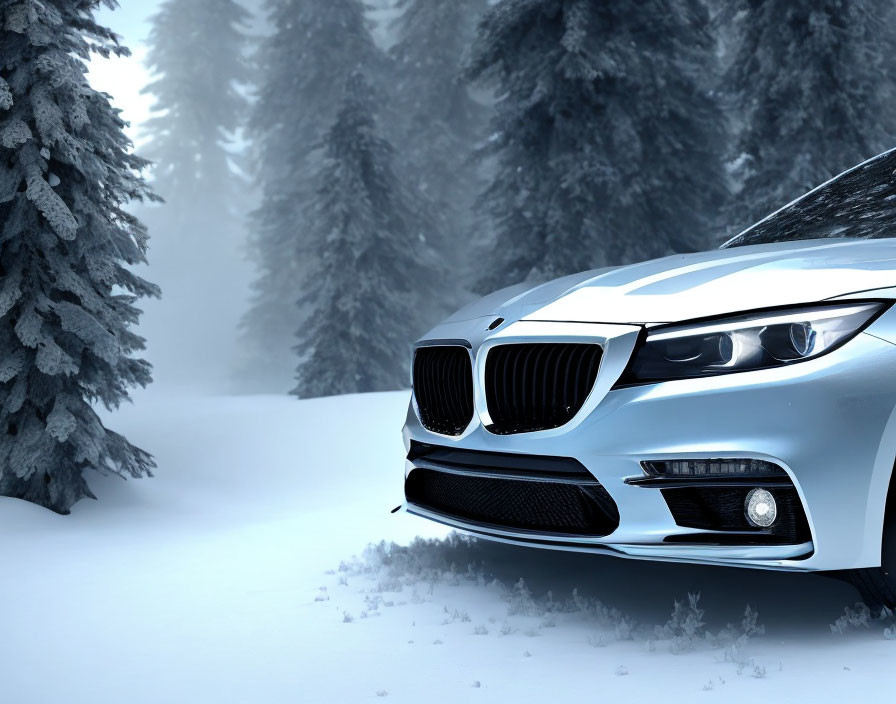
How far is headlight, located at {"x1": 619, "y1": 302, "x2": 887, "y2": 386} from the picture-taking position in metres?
2.75

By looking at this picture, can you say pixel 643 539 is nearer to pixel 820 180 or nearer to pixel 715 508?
pixel 715 508

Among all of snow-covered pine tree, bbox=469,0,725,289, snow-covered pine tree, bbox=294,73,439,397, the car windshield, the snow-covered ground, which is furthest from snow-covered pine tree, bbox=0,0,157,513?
snow-covered pine tree, bbox=294,73,439,397

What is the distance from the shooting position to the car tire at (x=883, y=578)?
2.73 metres

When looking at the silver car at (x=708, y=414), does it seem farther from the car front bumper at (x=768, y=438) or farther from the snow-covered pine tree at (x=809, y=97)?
the snow-covered pine tree at (x=809, y=97)

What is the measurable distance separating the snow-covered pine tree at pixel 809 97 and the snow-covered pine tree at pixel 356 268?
9.80m

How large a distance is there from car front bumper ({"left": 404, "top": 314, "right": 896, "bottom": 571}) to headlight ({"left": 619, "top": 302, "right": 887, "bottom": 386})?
4 centimetres

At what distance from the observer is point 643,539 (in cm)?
291

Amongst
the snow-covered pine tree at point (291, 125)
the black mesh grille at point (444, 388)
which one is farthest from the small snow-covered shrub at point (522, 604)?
the snow-covered pine tree at point (291, 125)

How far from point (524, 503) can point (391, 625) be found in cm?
74

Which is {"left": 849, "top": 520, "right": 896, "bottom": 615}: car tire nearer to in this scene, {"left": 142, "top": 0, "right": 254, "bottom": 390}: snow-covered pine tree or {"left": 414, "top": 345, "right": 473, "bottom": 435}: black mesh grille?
{"left": 414, "top": 345, "right": 473, "bottom": 435}: black mesh grille

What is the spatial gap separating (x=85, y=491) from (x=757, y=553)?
19.0ft

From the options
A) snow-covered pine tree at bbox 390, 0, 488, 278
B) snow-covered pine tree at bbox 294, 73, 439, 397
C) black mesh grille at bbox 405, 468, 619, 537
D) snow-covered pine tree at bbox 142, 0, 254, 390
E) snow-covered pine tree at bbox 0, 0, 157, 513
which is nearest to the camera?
black mesh grille at bbox 405, 468, 619, 537

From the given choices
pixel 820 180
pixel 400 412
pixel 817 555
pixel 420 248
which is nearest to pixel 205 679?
pixel 817 555

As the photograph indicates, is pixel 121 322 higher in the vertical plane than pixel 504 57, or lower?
lower
